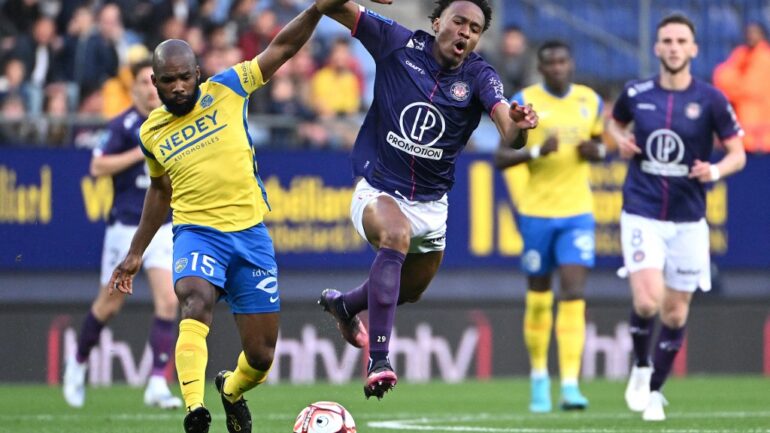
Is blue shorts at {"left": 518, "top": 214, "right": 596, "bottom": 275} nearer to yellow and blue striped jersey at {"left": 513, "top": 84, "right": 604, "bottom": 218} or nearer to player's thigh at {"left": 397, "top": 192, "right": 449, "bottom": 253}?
yellow and blue striped jersey at {"left": 513, "top": 84, "right": 604, "bottom": 218}

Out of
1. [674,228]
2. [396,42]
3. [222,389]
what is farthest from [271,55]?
[674,228]

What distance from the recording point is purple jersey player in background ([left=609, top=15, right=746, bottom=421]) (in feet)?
36.2

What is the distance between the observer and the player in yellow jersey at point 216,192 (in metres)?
8.30

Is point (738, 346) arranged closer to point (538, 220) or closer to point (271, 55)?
point (538, 220)

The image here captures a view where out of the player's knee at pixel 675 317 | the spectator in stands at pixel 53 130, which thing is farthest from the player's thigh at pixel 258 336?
the spectator in stands at pixel 53 130

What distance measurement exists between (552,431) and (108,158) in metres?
4.44

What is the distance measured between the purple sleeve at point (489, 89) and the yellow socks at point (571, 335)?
12.5 feet

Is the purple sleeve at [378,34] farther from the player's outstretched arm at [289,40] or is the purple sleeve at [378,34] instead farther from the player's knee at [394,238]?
the player's knee at [394,238]

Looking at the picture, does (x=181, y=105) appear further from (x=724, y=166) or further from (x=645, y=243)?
(x=724, y=166)

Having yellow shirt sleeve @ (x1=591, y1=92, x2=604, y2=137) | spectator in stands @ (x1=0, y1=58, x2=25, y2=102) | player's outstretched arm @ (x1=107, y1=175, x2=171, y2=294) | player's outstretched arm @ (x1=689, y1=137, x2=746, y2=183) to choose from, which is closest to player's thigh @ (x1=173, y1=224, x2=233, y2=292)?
player's outstretched arm @ (x1=107, y1=175, x2=171, y2=294)

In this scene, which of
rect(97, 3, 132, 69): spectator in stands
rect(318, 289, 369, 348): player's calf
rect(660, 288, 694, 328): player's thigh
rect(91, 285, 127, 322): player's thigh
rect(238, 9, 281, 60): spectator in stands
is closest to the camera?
rect(318, 289, 369, 348): player's calf

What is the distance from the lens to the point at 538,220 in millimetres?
12305

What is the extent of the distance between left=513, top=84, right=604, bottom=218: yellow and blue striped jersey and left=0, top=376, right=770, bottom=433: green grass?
1.58 m

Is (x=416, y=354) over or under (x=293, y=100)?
under
